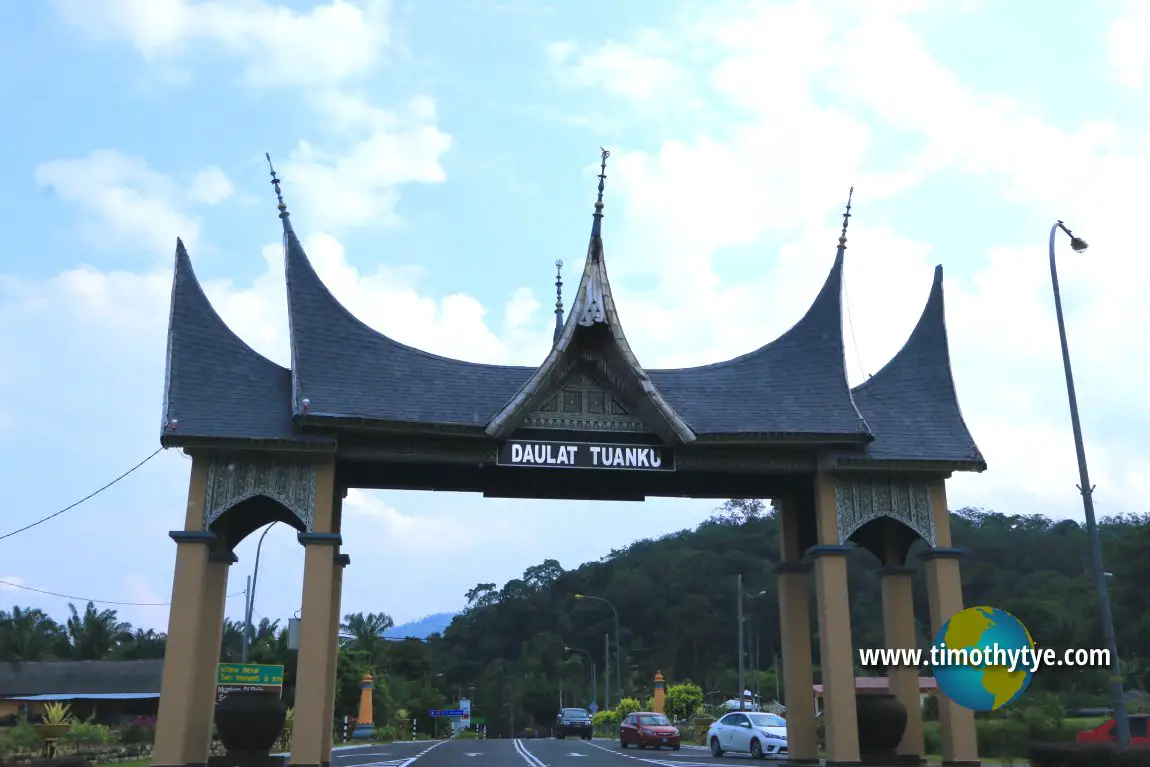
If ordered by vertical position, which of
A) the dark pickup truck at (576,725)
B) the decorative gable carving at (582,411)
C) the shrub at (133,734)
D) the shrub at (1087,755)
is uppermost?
the decorative gable carving at (582,411)

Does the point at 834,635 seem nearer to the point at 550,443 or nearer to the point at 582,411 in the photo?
the point at 582,411

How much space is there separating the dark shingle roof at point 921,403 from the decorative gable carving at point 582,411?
4.84 m

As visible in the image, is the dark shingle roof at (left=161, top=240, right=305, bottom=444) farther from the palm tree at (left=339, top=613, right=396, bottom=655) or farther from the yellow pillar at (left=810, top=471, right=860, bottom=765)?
the palm tree at (left=339, top=613, right=396, bottom=655)

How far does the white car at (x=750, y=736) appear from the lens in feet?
103

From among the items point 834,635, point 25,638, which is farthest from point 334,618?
point 25,638

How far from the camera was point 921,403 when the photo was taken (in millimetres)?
21000

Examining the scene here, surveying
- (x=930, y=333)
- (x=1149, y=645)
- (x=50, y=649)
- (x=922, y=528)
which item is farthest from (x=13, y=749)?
(x=1149, y=645)

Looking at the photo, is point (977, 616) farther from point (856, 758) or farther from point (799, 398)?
point (799, 398)

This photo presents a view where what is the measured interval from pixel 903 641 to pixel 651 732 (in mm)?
19490

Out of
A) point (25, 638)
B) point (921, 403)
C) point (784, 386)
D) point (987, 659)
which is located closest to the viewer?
point (987, 659)

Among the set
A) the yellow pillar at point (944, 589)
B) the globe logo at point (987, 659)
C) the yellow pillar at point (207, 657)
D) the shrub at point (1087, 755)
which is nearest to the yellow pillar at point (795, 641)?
the yellow pillar at point (944, 589)

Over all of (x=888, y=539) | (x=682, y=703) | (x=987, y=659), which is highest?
(x=888, y=539)

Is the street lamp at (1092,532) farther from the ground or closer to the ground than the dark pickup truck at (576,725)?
farther from the ground

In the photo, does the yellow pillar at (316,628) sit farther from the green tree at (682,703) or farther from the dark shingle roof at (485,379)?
the green tree at (682,703)
